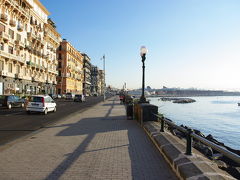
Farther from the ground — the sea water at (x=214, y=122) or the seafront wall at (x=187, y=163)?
the seafront wall at (x=187, y=163)

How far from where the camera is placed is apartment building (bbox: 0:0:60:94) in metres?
38.7

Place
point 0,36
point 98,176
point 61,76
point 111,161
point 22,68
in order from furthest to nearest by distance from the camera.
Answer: point 61,76 → point 22,68 → point 0,36 → point 111,161 → point 98,176

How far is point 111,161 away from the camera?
5719 millimetres

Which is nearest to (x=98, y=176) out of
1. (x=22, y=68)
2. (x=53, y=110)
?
(x=53, y=110)

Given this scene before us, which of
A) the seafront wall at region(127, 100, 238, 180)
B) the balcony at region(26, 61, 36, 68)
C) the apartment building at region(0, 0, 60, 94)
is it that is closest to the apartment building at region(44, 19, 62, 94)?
the apartment building at region(0, 0, 60, 94)

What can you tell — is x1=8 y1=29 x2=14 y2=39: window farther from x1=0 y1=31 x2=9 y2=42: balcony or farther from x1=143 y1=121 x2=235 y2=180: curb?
x1=143 y1=121 x2=235 y2=180: curb

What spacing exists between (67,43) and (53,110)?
6079 centimetres

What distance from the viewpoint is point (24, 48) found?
46375 millimetres

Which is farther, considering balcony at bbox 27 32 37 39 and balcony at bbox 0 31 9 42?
balcony at bbox 27 32 37 39

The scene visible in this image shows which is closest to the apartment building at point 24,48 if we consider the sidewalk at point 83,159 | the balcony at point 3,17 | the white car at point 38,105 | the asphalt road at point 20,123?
the balcony at point 3,17

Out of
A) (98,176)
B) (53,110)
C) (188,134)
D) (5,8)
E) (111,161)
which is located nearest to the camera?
(98,176)

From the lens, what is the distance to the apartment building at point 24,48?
127 ft

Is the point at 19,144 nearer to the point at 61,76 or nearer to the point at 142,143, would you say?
the point at 142,143

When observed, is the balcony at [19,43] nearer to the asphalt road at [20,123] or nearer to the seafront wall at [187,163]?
the asphalt road at [20,123]
